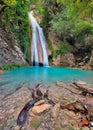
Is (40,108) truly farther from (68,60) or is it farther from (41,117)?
(68,60)

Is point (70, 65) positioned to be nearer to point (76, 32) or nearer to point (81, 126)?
point (76, 32)

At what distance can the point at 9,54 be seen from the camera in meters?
14.4

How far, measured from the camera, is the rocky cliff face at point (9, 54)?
43.9 ft

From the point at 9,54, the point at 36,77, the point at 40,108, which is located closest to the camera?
the point at 40,108

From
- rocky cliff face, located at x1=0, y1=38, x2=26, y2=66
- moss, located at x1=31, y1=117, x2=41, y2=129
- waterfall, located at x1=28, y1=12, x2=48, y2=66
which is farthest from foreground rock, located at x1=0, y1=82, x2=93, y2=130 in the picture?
waterfall, located at x1=28, y1=12, x2=48, y2=66

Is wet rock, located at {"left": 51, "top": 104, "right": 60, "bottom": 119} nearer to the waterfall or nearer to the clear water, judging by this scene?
the clear water

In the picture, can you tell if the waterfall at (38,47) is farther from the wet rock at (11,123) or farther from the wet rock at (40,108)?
the wet rock at (11,123)

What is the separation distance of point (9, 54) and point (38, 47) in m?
4.91

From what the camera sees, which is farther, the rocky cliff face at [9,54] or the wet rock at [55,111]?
the rocky cliff face at [9,54]

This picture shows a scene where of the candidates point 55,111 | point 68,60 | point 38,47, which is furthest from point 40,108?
point 68,60

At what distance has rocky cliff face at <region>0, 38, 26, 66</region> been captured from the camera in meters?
13.4

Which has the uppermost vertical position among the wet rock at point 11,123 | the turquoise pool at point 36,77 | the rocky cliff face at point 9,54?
the rocky cliff face at point 9,54

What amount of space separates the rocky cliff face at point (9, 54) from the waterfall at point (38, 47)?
1973 millimetres

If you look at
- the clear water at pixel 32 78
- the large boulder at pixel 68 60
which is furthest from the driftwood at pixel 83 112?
the large boulder at pixel 68 60
